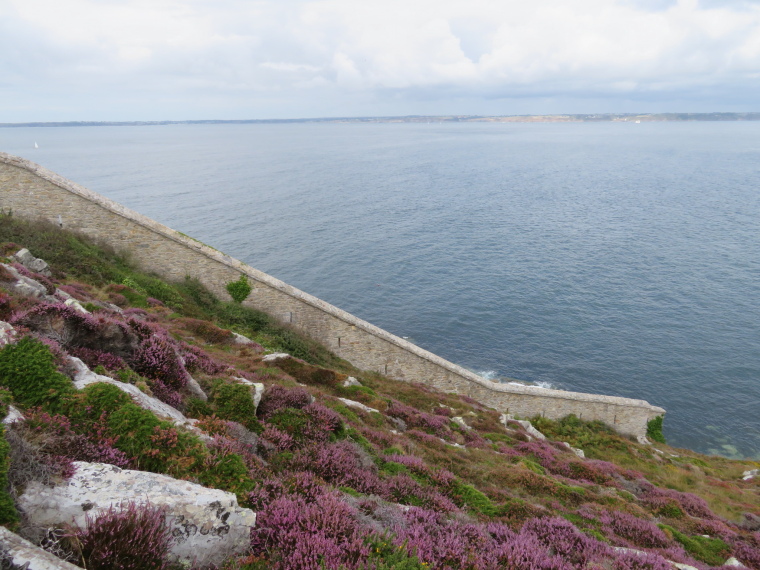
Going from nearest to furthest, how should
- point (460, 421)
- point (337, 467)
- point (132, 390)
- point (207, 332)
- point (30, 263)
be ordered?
1. point (132, 390)
2. point (337, 467)
3. point (30, 263)
4. point (207, 332)
5. point (460, 421)

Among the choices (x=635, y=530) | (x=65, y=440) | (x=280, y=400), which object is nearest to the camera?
(x=65, y=440)

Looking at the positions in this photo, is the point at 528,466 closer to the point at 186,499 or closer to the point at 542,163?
the point at 186,499

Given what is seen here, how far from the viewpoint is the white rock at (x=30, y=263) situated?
1850 cm

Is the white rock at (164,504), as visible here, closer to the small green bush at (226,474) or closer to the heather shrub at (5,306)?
the small green bush at (226,474)

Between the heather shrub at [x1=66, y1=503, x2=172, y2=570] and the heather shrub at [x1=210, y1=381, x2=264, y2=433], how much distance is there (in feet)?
16.5

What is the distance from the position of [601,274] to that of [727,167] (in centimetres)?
12412

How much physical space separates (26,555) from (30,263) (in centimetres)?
1954

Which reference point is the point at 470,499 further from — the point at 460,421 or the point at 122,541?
the point at 460,421

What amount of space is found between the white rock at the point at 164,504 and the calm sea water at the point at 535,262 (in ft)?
122

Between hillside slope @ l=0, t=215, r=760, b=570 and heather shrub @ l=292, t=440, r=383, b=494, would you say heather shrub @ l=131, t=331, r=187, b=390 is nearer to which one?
hillside slope @ l=0, t=215, r=760, b=570

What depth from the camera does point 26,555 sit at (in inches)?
149

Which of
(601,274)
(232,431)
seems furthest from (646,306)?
(232,431)

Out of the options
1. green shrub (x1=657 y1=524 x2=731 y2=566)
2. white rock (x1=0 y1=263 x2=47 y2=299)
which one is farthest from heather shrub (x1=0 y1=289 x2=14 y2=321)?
green shrub (x1=657 y1=524 x2=731 y2=566)

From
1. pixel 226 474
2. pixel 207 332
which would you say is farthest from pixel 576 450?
pixel 226 474
